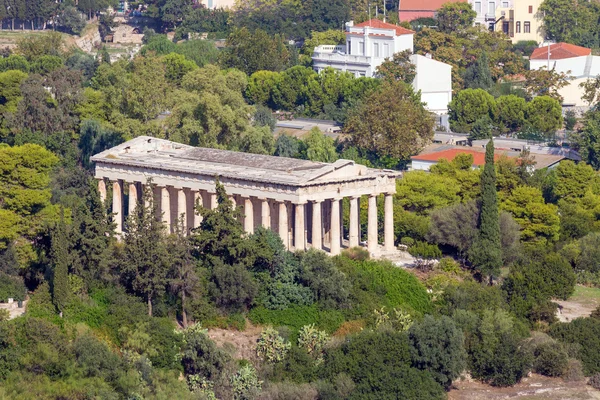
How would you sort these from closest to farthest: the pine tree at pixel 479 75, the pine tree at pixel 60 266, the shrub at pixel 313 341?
the shrub at pixel 313 341 → the pine tree at pixel 60 266 → the pine tree at pixel 479 75

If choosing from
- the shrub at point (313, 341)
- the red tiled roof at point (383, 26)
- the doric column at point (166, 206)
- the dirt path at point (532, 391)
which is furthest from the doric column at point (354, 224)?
the red tiled roof at point (383, 26)

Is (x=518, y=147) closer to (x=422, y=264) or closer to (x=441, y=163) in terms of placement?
(x=441, y=163)

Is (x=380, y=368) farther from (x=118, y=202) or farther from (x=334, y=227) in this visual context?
(x=118, y=202)

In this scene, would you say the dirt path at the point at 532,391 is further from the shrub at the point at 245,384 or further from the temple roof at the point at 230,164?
the temple roof at the point at 230,164

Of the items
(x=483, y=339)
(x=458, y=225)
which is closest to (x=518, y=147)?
(x=458, y=225)

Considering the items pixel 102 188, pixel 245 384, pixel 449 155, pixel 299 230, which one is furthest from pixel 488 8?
pixel 245 384

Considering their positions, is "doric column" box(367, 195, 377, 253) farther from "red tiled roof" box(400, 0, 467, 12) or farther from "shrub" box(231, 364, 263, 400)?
"red tiled roof" box(400, 0, 467, 12)

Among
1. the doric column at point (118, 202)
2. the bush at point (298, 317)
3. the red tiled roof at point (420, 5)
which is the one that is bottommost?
the bush at point (298, 317)
